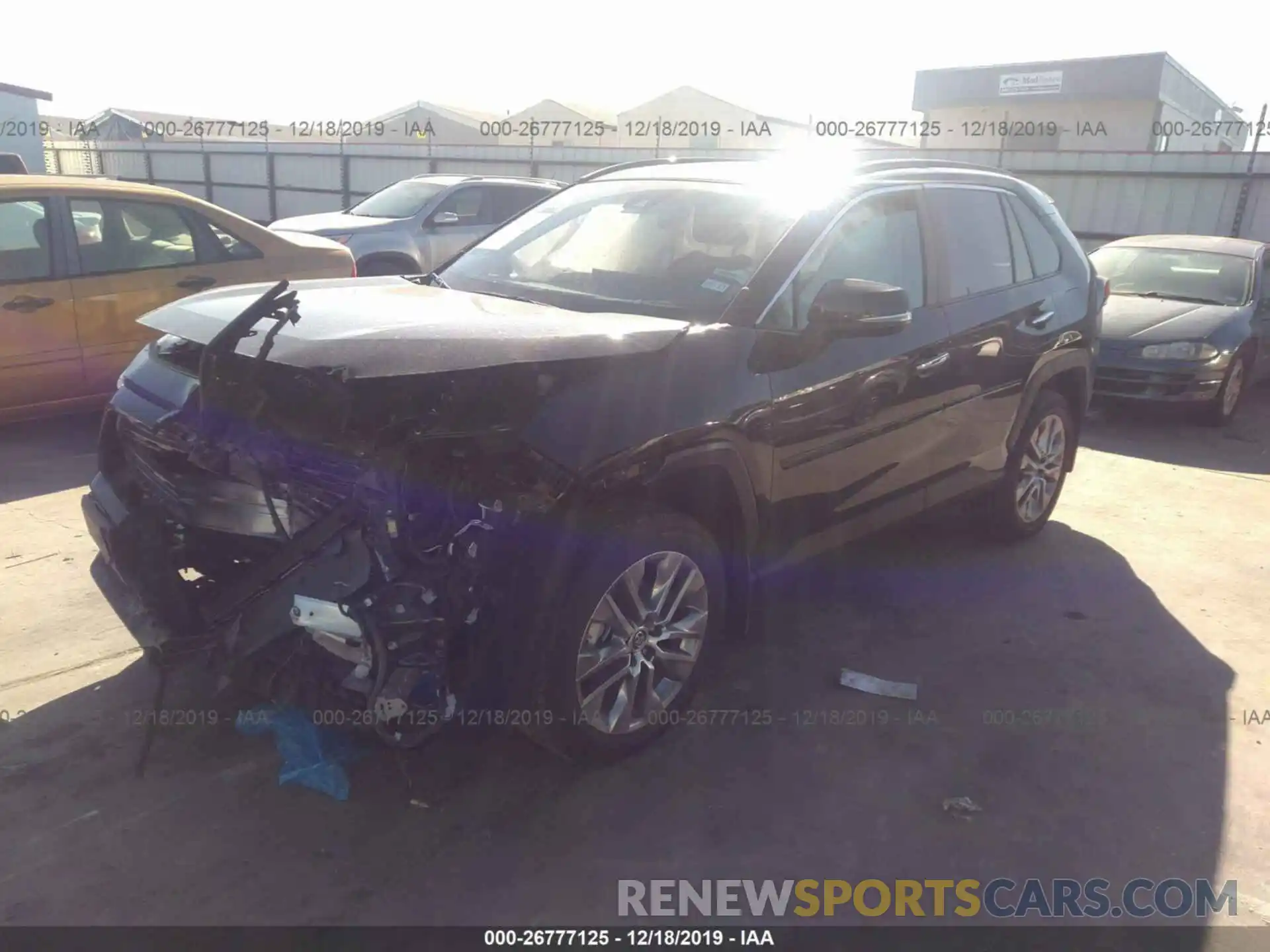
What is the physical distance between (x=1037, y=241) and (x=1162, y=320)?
4368mm

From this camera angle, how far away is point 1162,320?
27.9 feet

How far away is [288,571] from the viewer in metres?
2.77

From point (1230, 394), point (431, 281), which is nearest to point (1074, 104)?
point (1230, 394)

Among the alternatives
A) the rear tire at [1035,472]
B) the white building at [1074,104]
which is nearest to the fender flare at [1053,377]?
the rear tire at [1035,472]

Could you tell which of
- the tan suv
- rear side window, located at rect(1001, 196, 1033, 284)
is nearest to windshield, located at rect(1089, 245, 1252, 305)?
rear side window, located at rect(1001, 196, 1033, 284)

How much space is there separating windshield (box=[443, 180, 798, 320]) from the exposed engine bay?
38.3 inches

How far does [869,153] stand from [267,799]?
14.7 meters

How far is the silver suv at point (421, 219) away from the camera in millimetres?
10727

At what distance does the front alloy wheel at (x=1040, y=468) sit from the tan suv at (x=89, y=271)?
4768 mm

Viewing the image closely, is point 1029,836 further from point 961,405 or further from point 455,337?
point 455,337

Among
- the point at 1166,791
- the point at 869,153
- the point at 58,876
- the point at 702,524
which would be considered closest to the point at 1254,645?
the point at 1166,791

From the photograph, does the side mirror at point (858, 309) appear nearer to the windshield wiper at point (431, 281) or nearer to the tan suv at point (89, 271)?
the windshield wiper at point (431, 281)

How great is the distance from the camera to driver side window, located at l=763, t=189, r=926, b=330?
3471 mm

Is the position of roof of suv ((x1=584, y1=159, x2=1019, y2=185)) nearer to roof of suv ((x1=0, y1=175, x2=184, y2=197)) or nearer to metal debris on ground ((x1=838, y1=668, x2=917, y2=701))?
metal debris on ground ((x1=838, y1=668, x2=917, y2=701))
